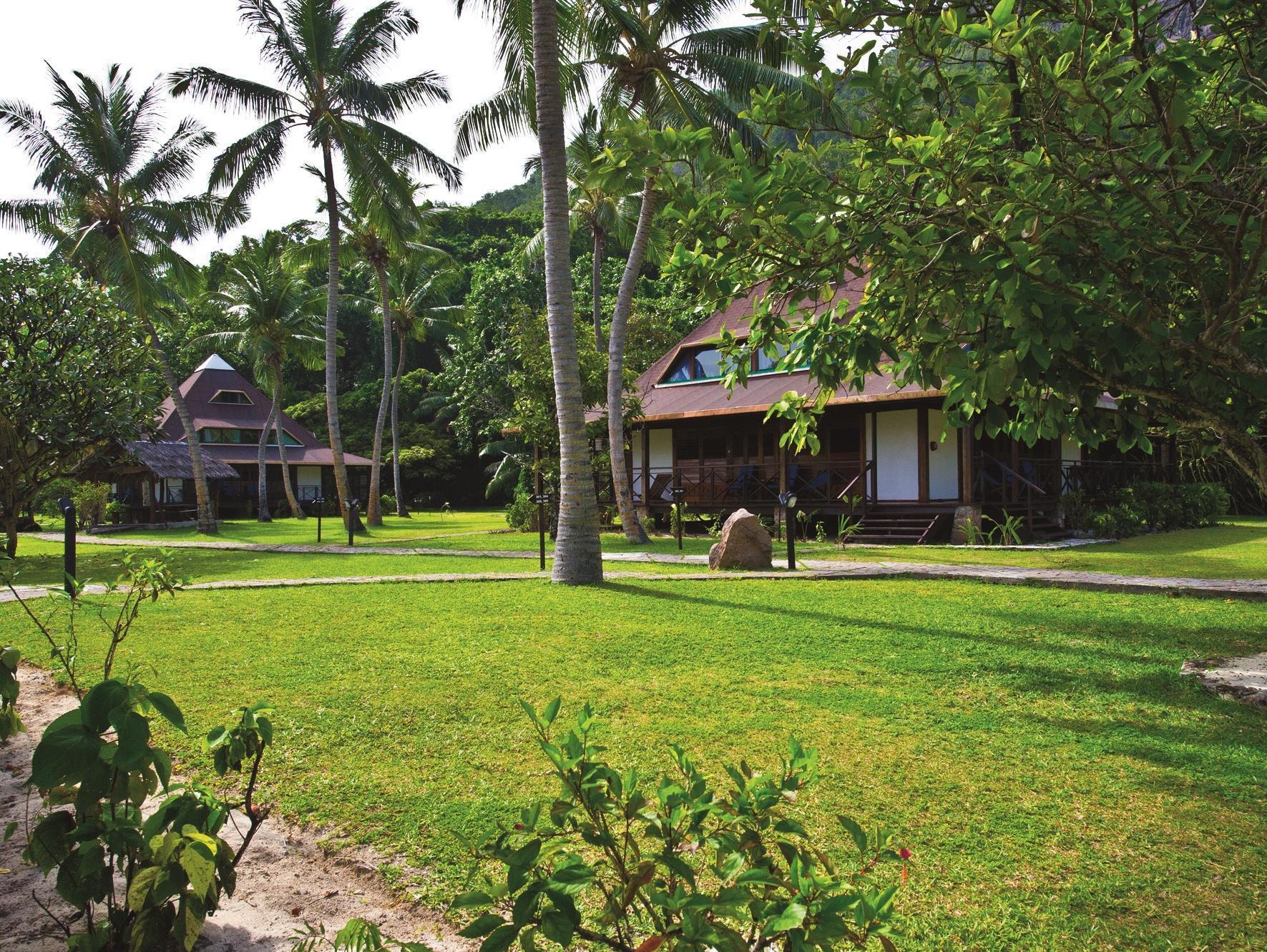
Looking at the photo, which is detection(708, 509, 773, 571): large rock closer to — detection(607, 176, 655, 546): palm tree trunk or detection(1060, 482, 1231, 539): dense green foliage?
detection(607, 176, 655, 546): palm tree trunk

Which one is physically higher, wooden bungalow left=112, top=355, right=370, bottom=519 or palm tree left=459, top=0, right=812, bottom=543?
palm tree left=459, top=0, right=812, bottom=543

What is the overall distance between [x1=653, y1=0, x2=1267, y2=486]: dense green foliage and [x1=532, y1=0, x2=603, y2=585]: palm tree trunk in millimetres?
7143

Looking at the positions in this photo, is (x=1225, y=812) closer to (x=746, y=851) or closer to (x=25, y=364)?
(x=746, y=851)

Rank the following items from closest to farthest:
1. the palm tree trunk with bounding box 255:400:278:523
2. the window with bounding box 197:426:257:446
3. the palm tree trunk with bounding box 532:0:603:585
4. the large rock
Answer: the palm tree trunk with bounding box 532:0:603:585 → the large rock → the palm tree trunk with bounding box 255:400:278:523 → the window with bounding box 197:426:257:446

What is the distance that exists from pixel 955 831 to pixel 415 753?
253 cm

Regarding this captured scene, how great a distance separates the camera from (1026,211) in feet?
9.75

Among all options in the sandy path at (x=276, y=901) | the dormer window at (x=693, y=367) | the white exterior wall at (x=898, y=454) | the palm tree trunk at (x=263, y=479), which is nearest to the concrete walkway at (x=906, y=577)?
the white exterior wall at (x=898, y=454)

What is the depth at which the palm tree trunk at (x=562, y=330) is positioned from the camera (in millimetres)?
10773

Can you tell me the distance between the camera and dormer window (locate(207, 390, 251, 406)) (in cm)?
3884

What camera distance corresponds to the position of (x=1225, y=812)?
362 centimetres

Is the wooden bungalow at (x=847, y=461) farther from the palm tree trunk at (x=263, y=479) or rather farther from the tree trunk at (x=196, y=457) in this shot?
the palm tree trunk at (x=263, y=479)

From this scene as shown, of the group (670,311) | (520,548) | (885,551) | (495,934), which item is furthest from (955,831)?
(670,311)

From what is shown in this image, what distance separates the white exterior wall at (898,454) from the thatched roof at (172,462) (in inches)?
892

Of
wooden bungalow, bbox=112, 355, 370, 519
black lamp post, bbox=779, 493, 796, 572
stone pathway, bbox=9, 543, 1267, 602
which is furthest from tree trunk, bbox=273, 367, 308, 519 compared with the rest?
black lamp post, bbox=779, 493, 796, 572
